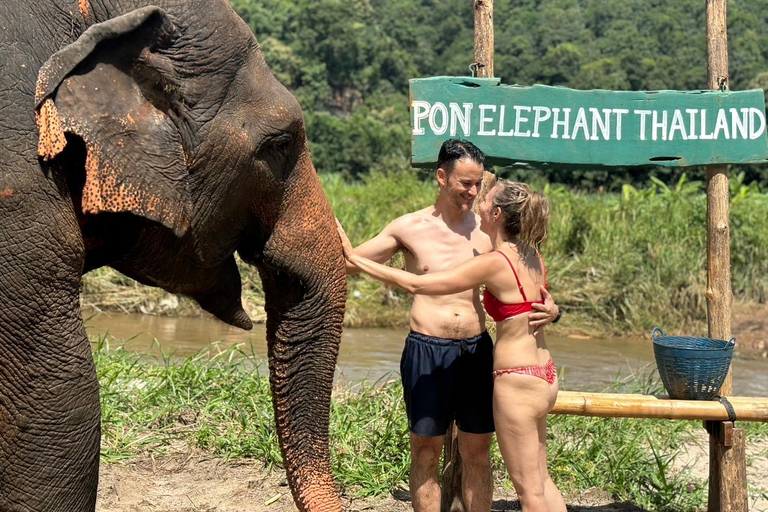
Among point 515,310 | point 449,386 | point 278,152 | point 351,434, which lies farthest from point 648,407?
point 278,152

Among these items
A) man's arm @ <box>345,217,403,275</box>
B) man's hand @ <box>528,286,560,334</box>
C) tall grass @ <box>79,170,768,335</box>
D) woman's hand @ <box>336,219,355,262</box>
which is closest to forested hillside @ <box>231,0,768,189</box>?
tall grass @ <box>79,170,768,335</box>

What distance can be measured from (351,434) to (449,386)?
58.5 inches

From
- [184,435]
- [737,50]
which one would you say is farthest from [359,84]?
[184,435]

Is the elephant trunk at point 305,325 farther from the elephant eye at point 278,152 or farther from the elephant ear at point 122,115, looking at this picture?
the elephant ear at point 122,115

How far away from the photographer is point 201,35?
3107mm

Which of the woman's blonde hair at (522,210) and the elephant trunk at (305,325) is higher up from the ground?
the woman's blonde hair at (522,210)

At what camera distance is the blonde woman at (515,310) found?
12.8ft

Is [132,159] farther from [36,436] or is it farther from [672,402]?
[672,402]

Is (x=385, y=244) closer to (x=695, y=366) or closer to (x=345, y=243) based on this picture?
(x=345, y=243)

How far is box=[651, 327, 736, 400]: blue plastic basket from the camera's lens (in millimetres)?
4668

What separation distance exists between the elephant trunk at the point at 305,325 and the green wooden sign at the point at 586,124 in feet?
4.94

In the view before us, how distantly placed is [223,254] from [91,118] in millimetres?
708

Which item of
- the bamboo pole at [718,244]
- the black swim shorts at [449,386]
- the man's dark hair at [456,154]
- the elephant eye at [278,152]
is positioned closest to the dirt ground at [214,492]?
the bamboo pole at [718,244]

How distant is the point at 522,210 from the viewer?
3.90 m
